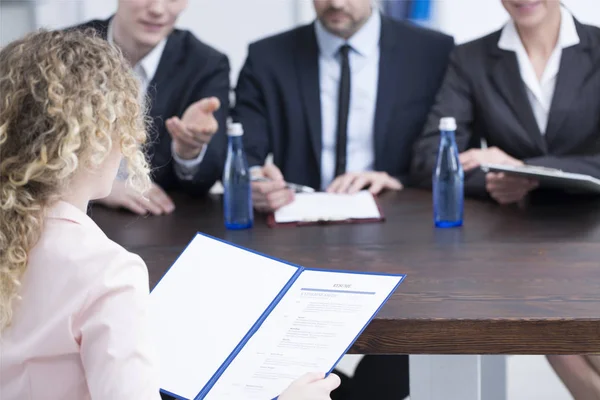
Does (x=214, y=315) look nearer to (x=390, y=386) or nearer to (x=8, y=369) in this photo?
(x=8, y=369)

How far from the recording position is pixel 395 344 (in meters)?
1.24

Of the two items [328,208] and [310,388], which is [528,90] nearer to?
[328,208]

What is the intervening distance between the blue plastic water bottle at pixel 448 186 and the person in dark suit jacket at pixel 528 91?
1.33 ft

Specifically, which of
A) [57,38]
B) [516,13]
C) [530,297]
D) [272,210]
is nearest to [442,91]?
[516,13]

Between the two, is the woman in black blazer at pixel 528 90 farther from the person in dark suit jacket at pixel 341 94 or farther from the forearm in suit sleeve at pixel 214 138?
the forearm in suit sleeve at pixel 214 138

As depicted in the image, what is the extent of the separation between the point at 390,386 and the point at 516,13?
1.07 metres

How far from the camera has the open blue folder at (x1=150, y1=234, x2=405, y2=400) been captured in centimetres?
110

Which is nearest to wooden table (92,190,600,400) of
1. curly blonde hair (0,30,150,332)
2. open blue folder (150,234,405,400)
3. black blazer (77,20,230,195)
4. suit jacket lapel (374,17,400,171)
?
open blue folder (150,234,405,400)

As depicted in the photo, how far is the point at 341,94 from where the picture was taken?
8.39 ft

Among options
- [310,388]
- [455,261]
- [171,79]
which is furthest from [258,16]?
[310,388]

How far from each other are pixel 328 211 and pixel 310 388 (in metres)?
0.95

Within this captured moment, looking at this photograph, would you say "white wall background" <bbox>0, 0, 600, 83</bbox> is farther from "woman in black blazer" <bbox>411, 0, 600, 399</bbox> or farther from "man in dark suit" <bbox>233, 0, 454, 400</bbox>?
"woman in black blazer" <bbox>411, 0, 600, 399</bbox>

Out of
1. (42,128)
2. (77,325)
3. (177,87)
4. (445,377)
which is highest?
(42,128)

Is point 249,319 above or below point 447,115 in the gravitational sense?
above
